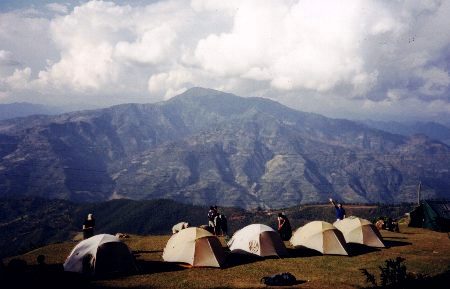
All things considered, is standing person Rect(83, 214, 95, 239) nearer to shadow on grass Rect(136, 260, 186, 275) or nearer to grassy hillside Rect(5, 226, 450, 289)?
grassy hillside Rect(5, 226, 450, 289)

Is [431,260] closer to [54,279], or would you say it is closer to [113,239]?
[113,239]

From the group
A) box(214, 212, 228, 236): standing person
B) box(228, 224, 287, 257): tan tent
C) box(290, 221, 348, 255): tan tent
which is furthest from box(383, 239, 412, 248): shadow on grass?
box(214, 212, 228, 236): standing person

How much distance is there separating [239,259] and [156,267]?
6023mm

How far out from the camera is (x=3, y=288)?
62.2 ft

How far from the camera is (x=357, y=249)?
30.9 m

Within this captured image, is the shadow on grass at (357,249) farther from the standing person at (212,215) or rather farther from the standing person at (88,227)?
the standing person at (88,227)

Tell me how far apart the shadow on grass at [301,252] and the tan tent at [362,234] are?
4.48m

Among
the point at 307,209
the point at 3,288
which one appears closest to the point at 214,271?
Result: the point at 3,288

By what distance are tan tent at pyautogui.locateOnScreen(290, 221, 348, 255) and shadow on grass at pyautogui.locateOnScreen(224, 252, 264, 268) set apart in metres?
4.79

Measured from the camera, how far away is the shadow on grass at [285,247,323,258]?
1137 inches

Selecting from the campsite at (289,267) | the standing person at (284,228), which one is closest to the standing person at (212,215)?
the campsite at (289,267)

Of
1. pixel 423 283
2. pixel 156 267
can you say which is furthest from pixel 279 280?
pixel 156 267

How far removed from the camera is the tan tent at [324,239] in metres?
28.8

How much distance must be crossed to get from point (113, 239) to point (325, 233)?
51.9 feet
